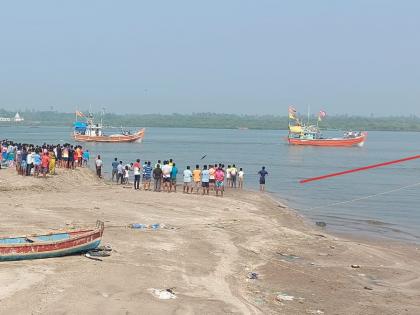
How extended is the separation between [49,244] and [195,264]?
130 inches

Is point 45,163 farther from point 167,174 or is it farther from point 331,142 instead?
point 331,142

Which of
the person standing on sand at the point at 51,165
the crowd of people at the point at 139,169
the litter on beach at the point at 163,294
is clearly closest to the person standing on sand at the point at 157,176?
the crowd of people at the point at 139,169

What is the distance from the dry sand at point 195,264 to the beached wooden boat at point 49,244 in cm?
17

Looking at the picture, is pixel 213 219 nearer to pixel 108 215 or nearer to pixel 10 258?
pixel 108 215

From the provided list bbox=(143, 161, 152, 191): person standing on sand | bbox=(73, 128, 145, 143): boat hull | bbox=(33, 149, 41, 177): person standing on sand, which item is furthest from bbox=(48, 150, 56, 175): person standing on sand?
bbox=(73, 128, 145, 143): boat hull

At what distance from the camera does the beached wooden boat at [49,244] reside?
1234cm

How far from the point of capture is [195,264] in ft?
47.4

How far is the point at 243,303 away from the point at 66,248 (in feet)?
12.9

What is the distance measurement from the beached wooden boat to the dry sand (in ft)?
0.57

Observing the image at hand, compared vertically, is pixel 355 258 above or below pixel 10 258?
below

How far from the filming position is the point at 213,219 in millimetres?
21438

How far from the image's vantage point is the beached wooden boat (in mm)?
12344

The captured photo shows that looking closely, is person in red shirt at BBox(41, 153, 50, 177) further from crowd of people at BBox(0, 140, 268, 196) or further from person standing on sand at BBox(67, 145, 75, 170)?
person standing on sand at BBox(67, 145, 75, 170)

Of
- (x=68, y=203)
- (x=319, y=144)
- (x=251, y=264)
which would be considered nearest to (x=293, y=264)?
(x=251, y=264)
